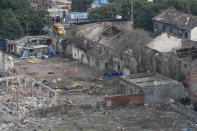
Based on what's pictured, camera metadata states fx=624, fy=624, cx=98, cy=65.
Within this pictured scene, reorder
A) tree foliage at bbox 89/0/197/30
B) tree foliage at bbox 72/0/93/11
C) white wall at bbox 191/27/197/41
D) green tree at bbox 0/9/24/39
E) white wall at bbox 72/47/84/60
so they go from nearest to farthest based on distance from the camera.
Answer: white wall at bbox 72/47/84/60
white wall at bbox 191/27/197/41
green tree at bbox 0/9/24/39
tree foliage at bbox 89/0/197/30
tree foliage at bbox 72/0/93/11

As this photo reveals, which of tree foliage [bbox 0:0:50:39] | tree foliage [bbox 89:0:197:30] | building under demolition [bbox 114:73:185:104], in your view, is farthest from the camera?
tree foliage [bbox 89:0:197:30]

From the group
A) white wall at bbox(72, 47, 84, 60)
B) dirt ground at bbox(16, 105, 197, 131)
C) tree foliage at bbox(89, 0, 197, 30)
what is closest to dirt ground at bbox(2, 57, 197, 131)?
dirt ground at bbox(16, 105, 197, 131)

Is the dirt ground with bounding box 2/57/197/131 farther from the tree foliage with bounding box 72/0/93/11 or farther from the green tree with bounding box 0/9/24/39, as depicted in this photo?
the tree foliage with bounding box 72/0/93/11

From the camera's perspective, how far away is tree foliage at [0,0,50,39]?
51.7 m

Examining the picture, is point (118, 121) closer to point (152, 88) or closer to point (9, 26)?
point (152, 88)

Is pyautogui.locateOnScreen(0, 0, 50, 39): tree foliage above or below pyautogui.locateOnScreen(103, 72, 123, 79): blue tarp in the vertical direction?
above

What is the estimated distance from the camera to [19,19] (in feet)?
174

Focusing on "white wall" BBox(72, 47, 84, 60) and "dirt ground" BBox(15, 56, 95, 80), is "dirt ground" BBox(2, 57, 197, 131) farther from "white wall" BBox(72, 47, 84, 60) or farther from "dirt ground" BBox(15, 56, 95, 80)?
"white wall" BBox(72, 47, 84, 60)

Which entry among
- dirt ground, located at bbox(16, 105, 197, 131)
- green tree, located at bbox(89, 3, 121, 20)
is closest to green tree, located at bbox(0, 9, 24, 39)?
green tree, located at bbox(89, 3, 121, 20)

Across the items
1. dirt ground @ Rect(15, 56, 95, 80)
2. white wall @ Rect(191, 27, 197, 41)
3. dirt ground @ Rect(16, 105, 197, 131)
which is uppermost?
white wall @ Rect(191, 27, 197, 41)

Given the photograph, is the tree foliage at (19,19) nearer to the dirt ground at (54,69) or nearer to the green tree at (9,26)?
the green tree at (9,26)

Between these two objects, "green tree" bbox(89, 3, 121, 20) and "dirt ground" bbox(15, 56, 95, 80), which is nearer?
"dirt ground" bbox(15, 56, 95, 80)

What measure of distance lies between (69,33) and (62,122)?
1642cm

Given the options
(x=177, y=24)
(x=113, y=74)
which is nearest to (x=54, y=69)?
(x=113, y=74)
